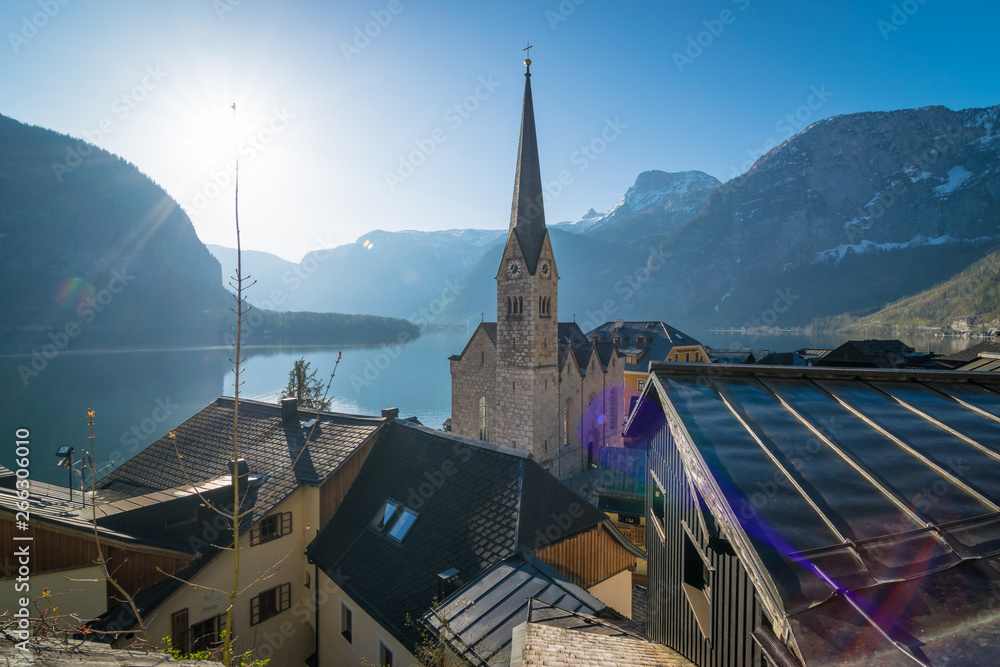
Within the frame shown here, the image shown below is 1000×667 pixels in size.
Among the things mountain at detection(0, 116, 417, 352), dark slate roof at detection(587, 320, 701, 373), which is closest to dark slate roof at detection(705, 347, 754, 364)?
dark slate roof at detection(587, 320, 701, 373)

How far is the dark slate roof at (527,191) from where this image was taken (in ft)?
Result: 75.8

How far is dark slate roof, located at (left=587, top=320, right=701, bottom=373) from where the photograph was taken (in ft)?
125

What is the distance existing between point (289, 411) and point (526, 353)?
39.6 ft

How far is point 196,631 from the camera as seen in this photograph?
384 inches

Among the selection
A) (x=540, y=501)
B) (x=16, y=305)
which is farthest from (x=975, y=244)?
(x=16, y=305)

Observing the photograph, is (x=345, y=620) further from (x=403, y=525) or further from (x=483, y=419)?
(x=483, y=419)

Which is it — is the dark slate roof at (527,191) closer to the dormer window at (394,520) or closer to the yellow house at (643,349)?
the yellow house at (643,349)

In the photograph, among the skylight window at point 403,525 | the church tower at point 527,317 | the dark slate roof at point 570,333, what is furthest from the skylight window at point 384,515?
the dark slate roof at point 570,333

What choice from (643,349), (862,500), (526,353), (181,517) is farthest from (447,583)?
(643,349)

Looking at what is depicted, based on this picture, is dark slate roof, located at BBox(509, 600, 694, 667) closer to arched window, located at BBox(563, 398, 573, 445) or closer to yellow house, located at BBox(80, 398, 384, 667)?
yellow house, located at BBox(80, 398, 384, 667)

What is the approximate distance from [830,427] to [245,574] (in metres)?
12.2

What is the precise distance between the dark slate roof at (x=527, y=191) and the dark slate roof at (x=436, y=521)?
13883 mm

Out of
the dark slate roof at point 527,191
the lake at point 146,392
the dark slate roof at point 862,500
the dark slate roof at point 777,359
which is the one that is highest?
the dark slate roof at point 527,191

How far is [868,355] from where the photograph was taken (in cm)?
2834
